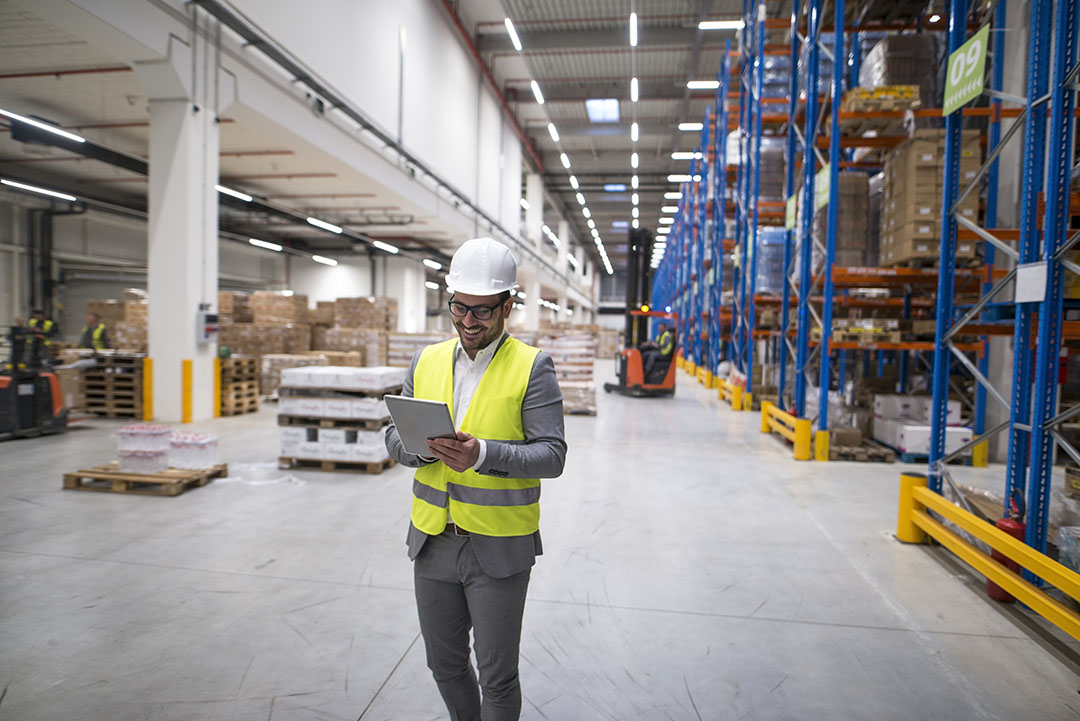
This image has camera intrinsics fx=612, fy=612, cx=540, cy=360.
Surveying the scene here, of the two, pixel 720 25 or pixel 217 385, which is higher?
pixel 720 25

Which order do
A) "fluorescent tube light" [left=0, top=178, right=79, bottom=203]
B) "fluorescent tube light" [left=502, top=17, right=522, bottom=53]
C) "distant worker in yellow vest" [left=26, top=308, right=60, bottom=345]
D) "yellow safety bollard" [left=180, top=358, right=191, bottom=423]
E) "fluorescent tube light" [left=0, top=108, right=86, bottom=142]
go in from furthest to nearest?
"fluorescent tube light" [left=502, top=17, right=522, bottom=53], "fluorescent tube light" [left=0, top=178, right=79, bottom=203], "distant worker in yellow vest" [left=26, top=308, right=60, bottom=345], "fluorescent tube light" [left=0, top=108, right=86, bottom=142], "yellow safety bollard" [left=180, top=358, right=191, bottom=423]

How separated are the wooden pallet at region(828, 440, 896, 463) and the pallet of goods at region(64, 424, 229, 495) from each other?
699 cm

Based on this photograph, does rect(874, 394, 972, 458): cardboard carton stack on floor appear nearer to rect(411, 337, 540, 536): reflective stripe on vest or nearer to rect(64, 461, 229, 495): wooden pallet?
rect(411, 337, 540, 536): reflective stripe on vest

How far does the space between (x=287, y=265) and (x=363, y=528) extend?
25.0 metres

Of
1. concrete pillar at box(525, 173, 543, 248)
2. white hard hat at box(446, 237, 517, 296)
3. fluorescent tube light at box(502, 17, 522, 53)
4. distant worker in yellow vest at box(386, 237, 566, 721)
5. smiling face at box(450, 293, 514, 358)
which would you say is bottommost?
distant worker in yellow vest at box(386, 237, 566, 721)

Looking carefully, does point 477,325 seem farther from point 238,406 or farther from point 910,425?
point 238,406

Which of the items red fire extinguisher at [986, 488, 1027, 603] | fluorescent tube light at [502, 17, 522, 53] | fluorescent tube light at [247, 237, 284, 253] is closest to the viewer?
red fire extinguisher at [986, 488, 1027, 603]

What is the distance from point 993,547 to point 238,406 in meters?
10.1

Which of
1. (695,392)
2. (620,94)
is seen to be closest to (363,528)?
(695,392)

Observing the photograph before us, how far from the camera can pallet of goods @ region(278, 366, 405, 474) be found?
21.1ft

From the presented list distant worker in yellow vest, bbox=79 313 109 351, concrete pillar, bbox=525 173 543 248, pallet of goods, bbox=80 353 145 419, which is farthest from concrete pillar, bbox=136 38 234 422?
concrete pillar, bbox=525 173 543 248

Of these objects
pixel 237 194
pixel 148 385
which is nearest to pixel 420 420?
pixel 148 385

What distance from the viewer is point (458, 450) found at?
1.61 m

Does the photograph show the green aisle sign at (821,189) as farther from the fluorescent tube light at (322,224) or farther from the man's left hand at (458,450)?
the fluorescent tube light at (322,224)
